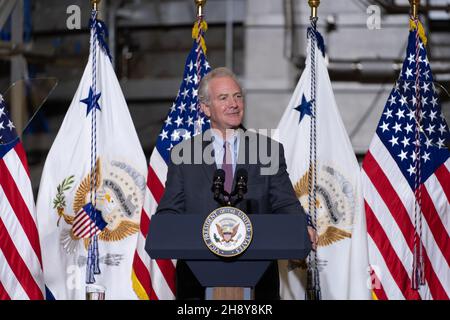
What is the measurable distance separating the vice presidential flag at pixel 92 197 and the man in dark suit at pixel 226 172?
1.17 m

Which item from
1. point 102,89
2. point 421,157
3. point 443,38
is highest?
point 443,38

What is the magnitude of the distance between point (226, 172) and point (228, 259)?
0.52 m

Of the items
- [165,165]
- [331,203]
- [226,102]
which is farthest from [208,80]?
[331,203]

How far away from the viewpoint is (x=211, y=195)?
10.4 ft

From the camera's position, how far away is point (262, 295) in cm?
315

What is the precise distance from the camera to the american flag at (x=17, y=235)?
13.7 ft

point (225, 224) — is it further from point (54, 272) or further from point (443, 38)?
point (443, 38)

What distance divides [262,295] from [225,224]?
1.78 ft

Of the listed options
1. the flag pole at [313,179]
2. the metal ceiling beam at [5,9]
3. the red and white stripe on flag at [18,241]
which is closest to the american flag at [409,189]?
the flag pole at [313,179]

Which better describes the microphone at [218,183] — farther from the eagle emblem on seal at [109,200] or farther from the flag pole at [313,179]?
the eagle emblem on seal at [109,200]

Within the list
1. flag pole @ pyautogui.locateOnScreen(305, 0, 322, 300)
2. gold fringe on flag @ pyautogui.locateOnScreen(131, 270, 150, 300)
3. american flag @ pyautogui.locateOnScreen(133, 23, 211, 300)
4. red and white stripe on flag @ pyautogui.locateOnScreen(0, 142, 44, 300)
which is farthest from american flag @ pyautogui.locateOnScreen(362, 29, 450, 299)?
red and white stripe on flag @ pyautogui.locateOnScreen(0, 142, 44, 300)

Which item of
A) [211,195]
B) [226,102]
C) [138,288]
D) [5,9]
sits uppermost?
[5,9]

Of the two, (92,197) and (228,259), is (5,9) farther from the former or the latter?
(228,259)

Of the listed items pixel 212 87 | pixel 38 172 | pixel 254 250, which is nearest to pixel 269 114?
pixel 38 172
